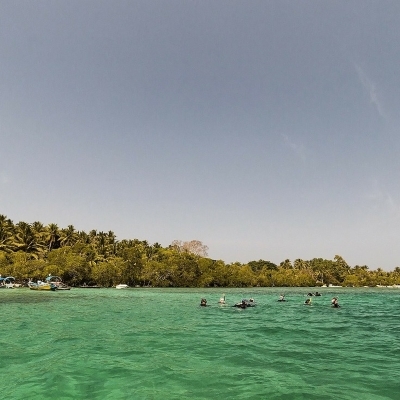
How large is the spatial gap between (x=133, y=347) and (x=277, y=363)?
8.03 m

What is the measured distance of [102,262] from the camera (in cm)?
12519

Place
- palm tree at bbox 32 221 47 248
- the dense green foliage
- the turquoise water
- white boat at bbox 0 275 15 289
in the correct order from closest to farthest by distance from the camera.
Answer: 1. the turquoise water
2. white boat at bbox 0 275 15 289
3. the dense green foliage
4. palm tree at bbox 32 221 47 248

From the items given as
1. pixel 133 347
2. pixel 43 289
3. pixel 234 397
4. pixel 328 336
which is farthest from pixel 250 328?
pixel 43 289

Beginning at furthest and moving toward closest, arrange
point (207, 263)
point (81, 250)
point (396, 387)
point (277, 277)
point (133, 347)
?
point (277, 277), point (207, 263), point (81, 250), point (133, 347), point (396, 387)

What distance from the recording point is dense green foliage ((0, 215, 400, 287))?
109m

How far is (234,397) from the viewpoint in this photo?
11.7 meters

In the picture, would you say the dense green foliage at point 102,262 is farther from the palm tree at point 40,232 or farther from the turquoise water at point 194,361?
the turquoise water at point 194,361

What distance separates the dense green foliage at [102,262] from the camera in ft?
359

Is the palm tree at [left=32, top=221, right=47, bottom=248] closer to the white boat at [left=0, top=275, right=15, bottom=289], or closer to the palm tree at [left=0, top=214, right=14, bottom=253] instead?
the palm tree at [left=0, top=214, right=14, bottom=253]

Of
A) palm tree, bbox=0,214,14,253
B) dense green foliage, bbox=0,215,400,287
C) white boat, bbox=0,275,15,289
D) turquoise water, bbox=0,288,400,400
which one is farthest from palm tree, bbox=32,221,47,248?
turquoise water, bbox=0,288,400,400

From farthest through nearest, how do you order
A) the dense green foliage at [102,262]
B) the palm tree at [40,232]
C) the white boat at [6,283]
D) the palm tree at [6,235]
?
1. the palm tree at [40,232]
2. the palm tree at [6,235]
3. the dense green foliage at [102,262]
4. the white boat at [6,283]

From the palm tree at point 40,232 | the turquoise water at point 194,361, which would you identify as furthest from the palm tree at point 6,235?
the turquoise water at point 194,361

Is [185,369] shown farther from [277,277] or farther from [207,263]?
[277,277]

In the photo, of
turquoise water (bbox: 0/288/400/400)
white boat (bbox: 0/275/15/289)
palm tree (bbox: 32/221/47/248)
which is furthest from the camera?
palm tree (bbox: 32/221/47/248)
